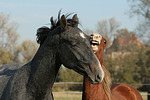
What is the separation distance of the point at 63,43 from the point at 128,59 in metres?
22.1

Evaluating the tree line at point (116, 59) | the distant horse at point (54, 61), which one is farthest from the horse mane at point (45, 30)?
the tree line at point (116, 59)

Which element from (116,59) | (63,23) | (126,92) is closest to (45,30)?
(63,23)

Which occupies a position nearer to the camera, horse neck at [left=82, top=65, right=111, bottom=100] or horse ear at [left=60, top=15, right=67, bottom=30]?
horse ear at [left=60, top=15, right=67, bottom=30]

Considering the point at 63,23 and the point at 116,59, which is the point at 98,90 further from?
the point at 116,59

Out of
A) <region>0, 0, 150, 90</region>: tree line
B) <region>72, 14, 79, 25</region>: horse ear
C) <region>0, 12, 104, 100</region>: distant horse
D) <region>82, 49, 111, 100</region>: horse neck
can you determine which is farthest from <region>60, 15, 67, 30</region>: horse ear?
<region>0, 0, 150, 90</region>: tree line

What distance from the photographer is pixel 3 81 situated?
3.63m

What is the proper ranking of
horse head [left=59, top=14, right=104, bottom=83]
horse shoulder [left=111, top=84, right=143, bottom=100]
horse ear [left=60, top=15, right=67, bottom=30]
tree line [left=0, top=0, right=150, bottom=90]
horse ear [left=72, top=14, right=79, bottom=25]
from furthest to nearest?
1. tree line [left=0, top=0, right=150, bottom=90]
2. horse shoulder [left=111, top=84, right=143, bottom=100]
3. horse ear [left=72, top=14, right=79, bottom=25]
4. horse ear [left=60, top=15, right=67, bottom=30]
5. horse head [left=59, top=14, right=104, bottom=83]

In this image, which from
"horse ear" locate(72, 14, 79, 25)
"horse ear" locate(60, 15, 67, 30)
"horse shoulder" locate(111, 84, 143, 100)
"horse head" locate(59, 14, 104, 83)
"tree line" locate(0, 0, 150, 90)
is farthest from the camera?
"tree line" locate(0, 0, 150, 90)

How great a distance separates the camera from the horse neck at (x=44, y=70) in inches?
117

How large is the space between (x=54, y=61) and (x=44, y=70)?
17 centimetres

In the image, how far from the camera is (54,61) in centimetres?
296

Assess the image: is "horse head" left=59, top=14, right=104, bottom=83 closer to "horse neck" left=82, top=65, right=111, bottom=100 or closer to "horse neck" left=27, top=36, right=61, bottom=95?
"horse neck" left=27, top=36, right=61, bottom=95

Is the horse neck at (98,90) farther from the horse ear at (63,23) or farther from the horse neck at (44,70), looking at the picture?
the horse ear at (63,23)

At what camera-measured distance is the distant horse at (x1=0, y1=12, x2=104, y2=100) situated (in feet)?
9.11
